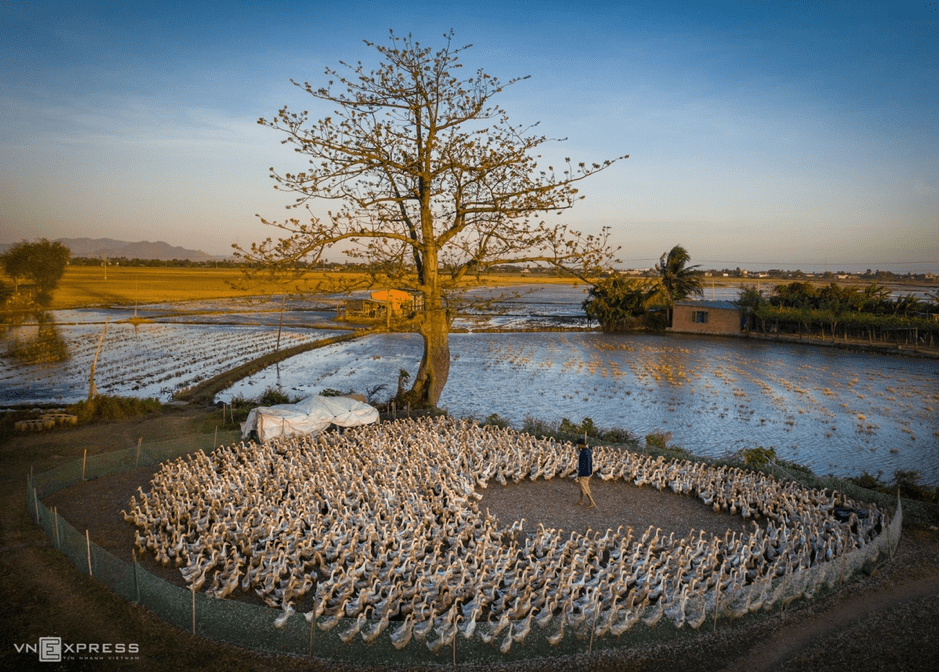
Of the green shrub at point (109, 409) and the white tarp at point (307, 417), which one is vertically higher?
the white tarp at point (307, 417)

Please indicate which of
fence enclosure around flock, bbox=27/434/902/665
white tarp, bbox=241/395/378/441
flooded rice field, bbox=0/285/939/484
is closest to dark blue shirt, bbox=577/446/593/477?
fence enclosure around flock, bbox=27/434/902/665

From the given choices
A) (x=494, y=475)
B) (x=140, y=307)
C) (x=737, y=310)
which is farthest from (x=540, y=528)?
(x=140, y=307)

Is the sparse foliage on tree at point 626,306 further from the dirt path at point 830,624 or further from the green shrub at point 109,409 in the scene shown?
the dirt path at point 830,624

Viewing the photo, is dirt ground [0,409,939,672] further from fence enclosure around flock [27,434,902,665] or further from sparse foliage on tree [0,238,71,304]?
sparse foliage on tree [0,238,71,304]

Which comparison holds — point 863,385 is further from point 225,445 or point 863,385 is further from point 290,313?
point 290,313

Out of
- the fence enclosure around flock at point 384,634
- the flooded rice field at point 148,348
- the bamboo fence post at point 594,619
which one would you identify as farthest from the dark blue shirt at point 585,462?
the flooded rice field at point 148,348
